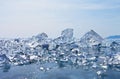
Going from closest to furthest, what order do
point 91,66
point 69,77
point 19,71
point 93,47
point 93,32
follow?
point 69,77 → point 19,71 → point 91,66 → point 93,47 → point 93,32

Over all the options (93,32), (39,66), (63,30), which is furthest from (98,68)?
(63,30)

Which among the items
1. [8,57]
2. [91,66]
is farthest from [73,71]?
[8,57]

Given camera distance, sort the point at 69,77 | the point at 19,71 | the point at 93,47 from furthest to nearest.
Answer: the point at 93,47 → the point at 19,71 → the point at 69,77

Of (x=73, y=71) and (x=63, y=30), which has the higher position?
(x=63, y=30)

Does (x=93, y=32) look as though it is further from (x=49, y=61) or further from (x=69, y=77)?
(x=69, y=77)

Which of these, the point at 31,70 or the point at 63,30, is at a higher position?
the point at 63,30

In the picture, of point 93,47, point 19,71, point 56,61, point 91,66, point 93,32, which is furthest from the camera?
point 93,32

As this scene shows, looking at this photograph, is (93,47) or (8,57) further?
(93,47)

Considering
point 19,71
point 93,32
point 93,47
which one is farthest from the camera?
point 93,32

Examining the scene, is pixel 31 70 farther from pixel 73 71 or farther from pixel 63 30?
pixel 63 30

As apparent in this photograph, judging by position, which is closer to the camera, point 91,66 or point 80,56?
point 91,66
